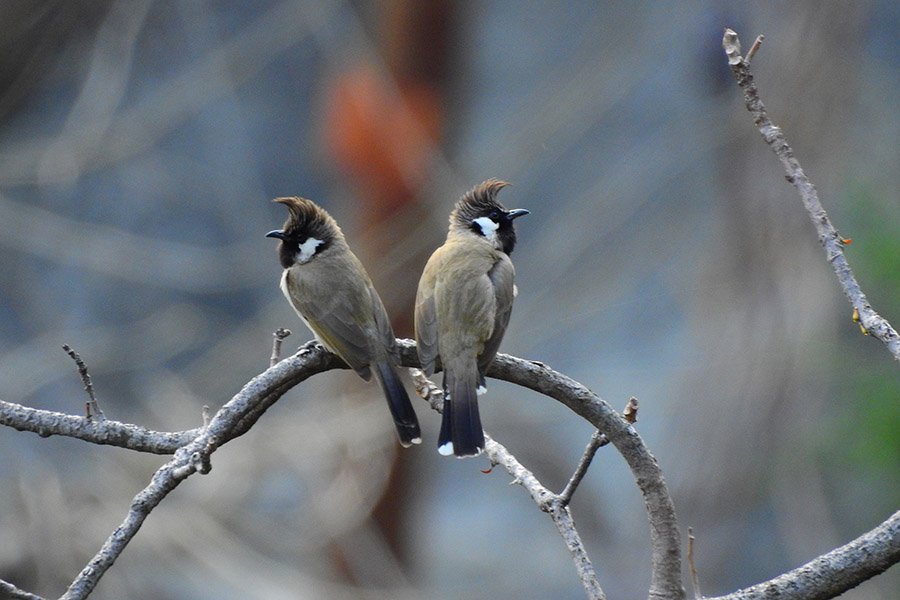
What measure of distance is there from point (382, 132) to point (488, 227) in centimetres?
410

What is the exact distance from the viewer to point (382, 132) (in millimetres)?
7859

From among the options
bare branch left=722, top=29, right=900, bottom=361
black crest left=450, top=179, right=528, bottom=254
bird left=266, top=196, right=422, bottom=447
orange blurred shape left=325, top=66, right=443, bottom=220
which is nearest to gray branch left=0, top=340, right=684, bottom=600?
bare branch left=722, top=29, right=900, bottom=361

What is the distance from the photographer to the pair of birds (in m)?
3.26

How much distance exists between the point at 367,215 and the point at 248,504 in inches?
76.9

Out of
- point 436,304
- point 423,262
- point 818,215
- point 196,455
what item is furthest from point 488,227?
point 423,262

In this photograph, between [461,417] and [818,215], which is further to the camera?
[461,417]

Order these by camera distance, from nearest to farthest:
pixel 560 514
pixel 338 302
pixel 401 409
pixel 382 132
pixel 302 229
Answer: pixel 560 514
pixel 401 409
pixel 338 302
pixel 302 229
pixel 382 132

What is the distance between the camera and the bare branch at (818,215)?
224 cm

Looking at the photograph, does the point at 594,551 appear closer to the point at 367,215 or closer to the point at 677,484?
the point at 677,484

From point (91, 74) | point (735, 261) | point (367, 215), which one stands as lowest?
point (735, 261)

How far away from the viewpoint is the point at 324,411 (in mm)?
7516

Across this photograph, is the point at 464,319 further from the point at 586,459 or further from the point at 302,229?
the point at 586,459

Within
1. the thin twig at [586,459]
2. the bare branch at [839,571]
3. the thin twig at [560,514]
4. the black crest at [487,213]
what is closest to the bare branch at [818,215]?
the bare branch at [839,571]

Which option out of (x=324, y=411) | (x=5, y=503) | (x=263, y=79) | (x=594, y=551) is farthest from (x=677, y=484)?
(x=263, y=79)
